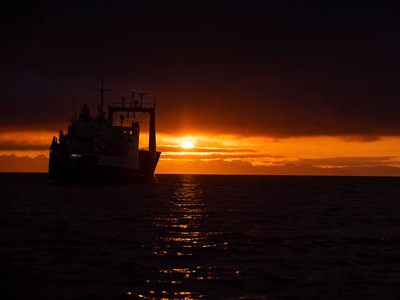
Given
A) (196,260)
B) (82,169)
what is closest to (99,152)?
(82,169)

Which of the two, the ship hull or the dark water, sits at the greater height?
the ship hull

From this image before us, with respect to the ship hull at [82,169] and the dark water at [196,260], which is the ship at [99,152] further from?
the dark water at [196,260]

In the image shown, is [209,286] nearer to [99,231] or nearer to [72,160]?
[99,231]

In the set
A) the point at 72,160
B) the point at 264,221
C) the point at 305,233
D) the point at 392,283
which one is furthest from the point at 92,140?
the point at 392,283

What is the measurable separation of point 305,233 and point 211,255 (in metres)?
9.90

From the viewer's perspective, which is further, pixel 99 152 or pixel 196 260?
pixel 99 152

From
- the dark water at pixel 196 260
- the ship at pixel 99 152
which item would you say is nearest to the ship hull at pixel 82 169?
the ship at pixel 99 152

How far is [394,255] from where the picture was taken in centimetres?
2158

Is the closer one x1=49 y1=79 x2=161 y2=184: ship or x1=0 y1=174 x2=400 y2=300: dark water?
x1=0 y1=174 x2=400 y2=300: dark water

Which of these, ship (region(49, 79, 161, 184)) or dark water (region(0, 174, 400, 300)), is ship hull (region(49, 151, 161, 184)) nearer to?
ship (region(49, 79, 161, 184))

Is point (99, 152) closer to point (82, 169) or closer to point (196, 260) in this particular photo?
point (82, 169)

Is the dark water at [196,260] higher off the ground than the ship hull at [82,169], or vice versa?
the ship hull at [82,169]

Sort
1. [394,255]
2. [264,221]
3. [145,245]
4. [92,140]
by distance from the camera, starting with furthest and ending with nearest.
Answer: [92,140] < [264,221] < [145,245] < [394,255]

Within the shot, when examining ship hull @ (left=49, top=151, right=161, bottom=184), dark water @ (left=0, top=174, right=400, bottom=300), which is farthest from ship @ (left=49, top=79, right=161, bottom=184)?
dark water @ (left=0, top=174, right=400, bottom=300)
